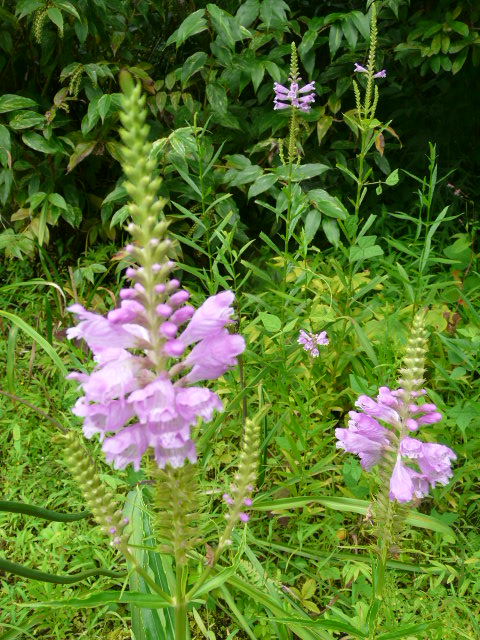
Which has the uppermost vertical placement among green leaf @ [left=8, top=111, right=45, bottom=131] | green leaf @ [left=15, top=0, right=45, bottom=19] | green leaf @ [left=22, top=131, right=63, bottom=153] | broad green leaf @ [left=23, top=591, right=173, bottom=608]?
green leaf @ [left=15, top=0, right=45, bottom=19]

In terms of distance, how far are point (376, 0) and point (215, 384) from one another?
86.1 inches

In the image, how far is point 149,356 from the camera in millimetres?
942

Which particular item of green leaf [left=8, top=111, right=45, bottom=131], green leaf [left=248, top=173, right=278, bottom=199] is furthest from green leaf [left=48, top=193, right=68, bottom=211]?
green leaf [left=248, top=173, right=278, bottom=199]

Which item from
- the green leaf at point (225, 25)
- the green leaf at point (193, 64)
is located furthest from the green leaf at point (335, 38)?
the green leaf at point (193, 64)

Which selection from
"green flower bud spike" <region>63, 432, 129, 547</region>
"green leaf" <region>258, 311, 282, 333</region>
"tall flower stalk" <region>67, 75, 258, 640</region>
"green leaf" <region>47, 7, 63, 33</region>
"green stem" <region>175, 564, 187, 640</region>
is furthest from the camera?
"green leaf" <region>47, 7, 63, 33</region>

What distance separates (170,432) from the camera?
34.2 inches

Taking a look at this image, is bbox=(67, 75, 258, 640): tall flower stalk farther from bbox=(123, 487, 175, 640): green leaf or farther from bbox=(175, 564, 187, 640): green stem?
bbox=(123, 487, 175, 640): green leaf

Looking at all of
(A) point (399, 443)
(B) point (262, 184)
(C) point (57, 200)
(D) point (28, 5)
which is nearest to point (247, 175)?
(B) point (262, 184)

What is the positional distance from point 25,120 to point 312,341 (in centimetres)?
200

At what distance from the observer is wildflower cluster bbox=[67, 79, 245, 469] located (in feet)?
2.83

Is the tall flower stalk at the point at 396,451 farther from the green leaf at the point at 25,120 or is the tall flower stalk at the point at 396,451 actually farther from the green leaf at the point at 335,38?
the green leaf at the point at 25,120

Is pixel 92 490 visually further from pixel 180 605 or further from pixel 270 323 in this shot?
pixel 270 323

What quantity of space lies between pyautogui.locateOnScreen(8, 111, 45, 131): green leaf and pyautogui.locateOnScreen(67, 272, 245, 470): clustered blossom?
8.08 ft

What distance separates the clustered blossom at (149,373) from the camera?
0.87 meters
